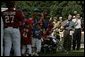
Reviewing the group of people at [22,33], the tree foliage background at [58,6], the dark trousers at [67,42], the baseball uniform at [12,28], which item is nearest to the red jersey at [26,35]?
the group of people at [22,33]

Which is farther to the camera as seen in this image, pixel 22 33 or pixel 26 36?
pixel 26 36

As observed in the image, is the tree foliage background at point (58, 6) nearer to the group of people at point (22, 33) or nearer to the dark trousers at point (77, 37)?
the dark trousers at point (77, 37)

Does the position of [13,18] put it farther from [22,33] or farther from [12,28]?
[22,33]

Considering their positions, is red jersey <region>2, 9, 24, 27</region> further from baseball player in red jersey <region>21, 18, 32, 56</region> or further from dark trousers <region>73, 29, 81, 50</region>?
dark trousers <region>73, 29, 81, 50</region>

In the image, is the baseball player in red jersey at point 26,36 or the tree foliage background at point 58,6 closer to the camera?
the baseball player in red jersey at point 26,36

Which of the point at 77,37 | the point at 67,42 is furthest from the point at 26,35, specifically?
the point at 77,37

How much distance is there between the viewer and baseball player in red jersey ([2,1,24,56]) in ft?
37.2

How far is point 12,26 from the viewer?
37.2 feet

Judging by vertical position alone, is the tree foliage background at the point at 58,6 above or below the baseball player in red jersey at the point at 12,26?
below

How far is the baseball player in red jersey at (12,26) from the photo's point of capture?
11344mm

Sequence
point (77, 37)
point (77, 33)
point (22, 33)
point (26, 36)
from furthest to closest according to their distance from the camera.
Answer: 1. point (77, 37)
2. point (77, 33)
3. point (26, 36)
4. point (22, 33)

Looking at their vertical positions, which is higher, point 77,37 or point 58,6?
point 77,37

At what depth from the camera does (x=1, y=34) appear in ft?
37.0

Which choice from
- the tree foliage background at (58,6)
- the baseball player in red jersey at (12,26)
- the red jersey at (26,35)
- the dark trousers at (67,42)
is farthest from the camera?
the tree foliage background at (58,6)
